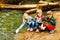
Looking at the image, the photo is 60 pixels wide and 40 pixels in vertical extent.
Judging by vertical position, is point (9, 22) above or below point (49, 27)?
above

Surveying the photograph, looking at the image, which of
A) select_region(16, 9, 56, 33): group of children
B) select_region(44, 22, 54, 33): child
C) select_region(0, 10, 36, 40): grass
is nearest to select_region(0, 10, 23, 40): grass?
select_region(0, 10, 36, 40): grass

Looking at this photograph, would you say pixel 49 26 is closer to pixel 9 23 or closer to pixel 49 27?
pixel 49 27

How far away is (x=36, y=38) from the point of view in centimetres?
543

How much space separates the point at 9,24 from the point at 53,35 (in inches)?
63.6

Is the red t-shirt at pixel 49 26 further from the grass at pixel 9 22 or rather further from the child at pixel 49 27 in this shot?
the grass at pixel 9 22

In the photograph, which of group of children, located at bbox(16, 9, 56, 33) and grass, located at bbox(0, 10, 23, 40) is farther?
group of children, located at bbox(16, 9, 56, 33)

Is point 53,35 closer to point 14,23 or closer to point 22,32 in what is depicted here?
point 22,32

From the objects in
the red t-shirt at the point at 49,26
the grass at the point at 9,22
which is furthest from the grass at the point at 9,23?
the red t-shirt at the point at 49,26

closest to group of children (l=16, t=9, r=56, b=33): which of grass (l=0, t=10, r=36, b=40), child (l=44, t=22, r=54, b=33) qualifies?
child (l=44, t=22, r=54, b=33)

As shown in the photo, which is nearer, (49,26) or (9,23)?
(49,26)

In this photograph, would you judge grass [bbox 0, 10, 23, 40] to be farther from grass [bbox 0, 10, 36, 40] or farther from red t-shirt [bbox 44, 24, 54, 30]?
red t-shirt [bbox 44, 24, 54, 30]

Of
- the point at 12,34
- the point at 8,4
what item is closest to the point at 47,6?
the point at 8,4

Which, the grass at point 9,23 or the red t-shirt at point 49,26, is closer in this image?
the grass at point 9,23

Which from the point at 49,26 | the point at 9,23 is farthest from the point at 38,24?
the point at 9,23
